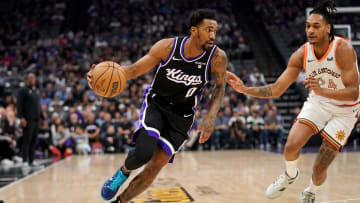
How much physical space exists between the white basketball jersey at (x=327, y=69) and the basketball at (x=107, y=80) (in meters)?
1.77

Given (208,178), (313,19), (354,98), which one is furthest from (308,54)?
(208,178)

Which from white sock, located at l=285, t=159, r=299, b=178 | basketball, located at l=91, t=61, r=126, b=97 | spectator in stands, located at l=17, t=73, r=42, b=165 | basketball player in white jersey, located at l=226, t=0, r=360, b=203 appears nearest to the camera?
basketball, located at l=91, t=61, r=126, b=97

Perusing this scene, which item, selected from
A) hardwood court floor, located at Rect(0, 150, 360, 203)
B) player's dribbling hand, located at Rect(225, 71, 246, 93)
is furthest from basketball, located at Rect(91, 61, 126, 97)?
hardwood court floor, located at Rect(0, 150, 360, 203)

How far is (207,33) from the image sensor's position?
333 centimetres

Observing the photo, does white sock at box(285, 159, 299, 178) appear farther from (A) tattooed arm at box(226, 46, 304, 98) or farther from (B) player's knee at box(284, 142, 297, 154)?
(A) tattooed arm at box(226, 46, 304, 98)

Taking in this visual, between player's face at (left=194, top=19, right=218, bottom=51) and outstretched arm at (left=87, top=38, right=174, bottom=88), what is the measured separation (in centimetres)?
A: 29

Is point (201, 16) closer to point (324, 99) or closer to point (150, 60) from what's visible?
point (150, 60)

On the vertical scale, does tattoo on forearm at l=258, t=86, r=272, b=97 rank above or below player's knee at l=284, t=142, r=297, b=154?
above

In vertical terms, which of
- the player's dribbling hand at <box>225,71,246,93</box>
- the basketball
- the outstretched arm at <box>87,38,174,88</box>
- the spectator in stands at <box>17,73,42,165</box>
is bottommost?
the spectator in stands at <box>17,73,42,165</box>

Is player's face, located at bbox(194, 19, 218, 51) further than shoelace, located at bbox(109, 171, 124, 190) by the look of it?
Yes

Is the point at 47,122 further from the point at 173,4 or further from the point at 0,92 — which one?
the point at 173,4

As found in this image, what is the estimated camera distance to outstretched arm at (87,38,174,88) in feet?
10.9

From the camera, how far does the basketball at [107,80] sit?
314 cm

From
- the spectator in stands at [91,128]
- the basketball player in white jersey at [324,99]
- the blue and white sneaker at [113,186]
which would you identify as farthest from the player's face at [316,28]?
the spectator in stands at [91,128]
